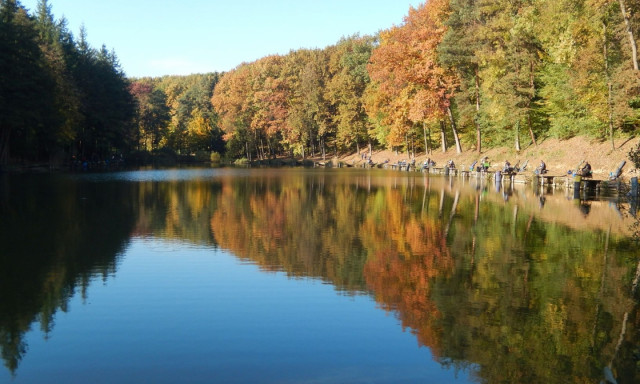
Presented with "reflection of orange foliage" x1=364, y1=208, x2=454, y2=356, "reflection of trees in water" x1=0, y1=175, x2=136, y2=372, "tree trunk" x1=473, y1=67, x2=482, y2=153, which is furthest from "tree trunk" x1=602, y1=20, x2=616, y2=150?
"reflection of trees in water" x1=0, y1=175, x2=136, y2=372

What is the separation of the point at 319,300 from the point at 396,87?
55076 millimetres

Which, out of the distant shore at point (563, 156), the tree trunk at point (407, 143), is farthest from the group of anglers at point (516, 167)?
the tree trunk at point (407, 143)

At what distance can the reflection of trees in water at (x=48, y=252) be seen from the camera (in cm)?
936

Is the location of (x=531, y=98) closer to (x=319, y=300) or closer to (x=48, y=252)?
(x=48, y=252)

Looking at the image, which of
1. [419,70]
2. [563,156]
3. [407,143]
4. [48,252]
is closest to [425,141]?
[407,143]

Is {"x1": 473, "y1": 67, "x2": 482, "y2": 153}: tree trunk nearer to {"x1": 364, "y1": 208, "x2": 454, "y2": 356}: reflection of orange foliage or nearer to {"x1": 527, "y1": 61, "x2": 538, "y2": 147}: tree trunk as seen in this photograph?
{"x1": 527, "y1": 61, "x2": 538, "y2": 147}: tree trunk

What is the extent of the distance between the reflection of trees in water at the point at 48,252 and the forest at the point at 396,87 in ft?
87.0

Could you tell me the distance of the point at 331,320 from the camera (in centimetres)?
938

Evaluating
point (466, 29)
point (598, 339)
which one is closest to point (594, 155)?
point (466, 29)

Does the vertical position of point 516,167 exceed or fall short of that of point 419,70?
it falls short

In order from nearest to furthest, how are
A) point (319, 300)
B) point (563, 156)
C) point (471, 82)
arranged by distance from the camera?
point (319, 300) → point (563, 156) → point (471, 82)

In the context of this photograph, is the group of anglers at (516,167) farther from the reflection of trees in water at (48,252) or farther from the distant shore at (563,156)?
the reflection of trees in water at (48,252)

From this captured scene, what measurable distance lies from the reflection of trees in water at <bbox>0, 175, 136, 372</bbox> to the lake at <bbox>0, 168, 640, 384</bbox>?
6 centimetres

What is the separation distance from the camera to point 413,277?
1218 centimetres
